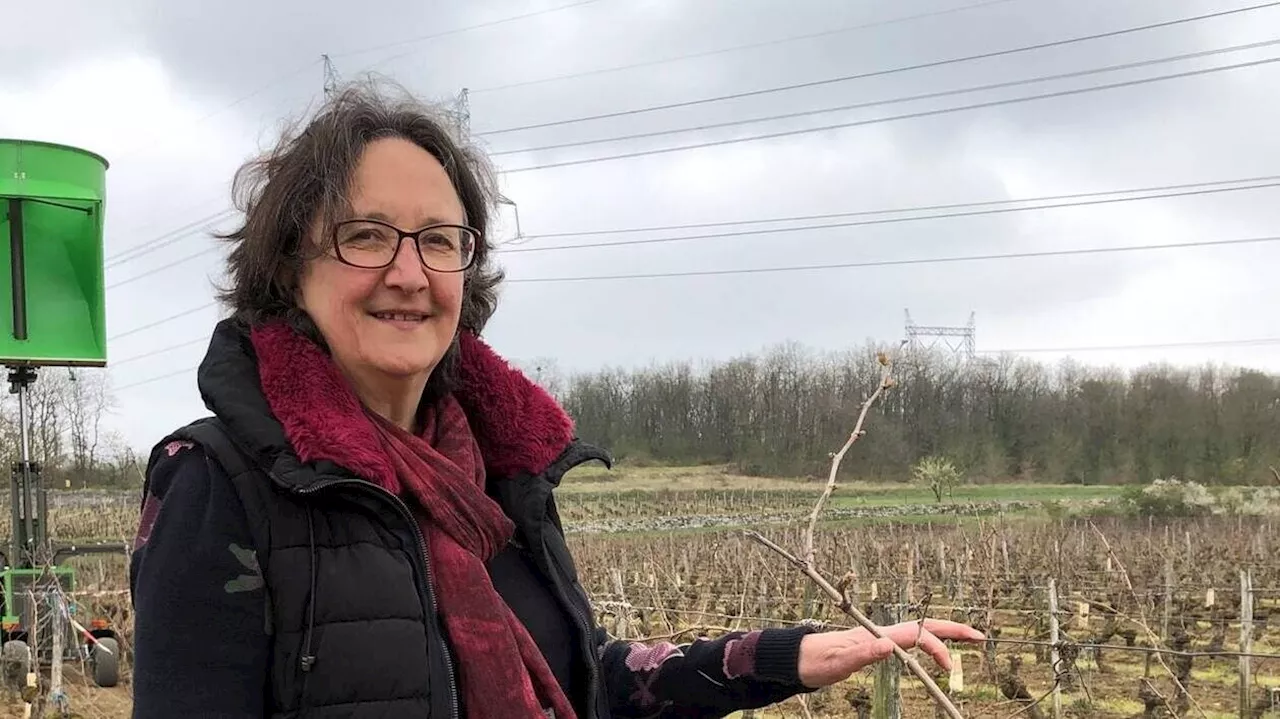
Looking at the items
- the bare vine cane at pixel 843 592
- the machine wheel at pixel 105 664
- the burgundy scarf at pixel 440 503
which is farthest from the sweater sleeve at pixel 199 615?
the machine wheel at pixel 105 664

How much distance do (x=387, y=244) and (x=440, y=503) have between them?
0.30m

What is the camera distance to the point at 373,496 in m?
0.99

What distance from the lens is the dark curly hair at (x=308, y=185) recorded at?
108cm

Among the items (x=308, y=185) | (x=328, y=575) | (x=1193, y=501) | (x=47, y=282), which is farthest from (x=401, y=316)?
(x=1193, y=501)

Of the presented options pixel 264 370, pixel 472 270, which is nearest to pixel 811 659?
pixel 472 270

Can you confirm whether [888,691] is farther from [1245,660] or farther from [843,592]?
[843,592]

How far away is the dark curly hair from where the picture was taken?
1.08 m

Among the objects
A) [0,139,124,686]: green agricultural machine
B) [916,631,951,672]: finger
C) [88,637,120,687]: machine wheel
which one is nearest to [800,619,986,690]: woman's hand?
[916,631,951,672]: finger

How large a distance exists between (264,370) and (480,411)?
0.38 m

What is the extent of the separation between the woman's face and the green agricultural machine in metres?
5.13

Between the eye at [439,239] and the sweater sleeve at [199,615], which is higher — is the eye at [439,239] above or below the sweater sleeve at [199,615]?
above

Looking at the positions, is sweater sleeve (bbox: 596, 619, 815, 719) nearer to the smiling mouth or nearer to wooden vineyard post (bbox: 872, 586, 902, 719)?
the smiling mouth

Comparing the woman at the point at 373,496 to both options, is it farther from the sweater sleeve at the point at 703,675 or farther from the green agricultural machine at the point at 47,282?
the green agricultural machine at the point at 47,282

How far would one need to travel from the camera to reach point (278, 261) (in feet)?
3.59
